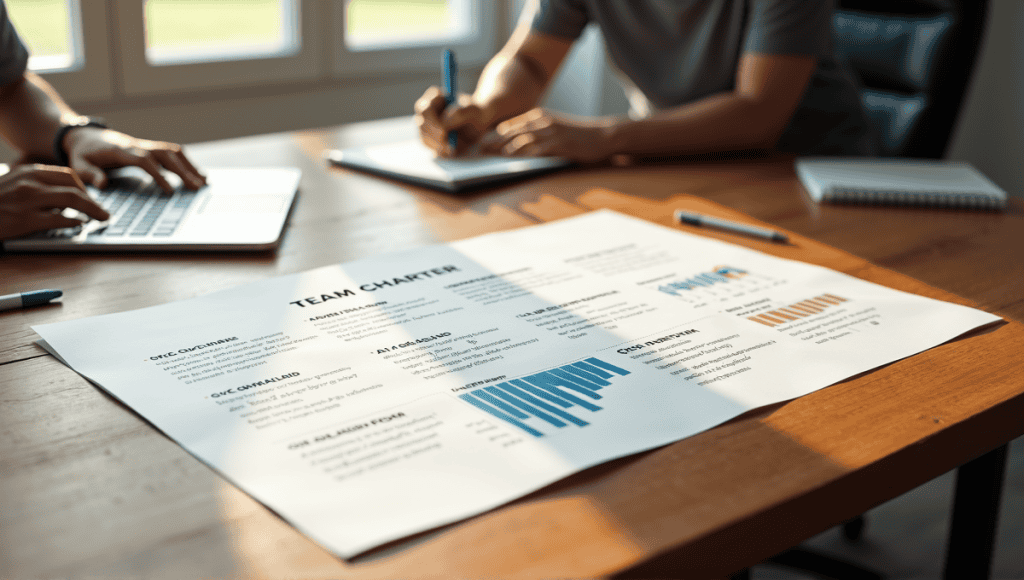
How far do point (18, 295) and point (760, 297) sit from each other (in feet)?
2.08

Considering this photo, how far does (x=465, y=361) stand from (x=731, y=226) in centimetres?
47

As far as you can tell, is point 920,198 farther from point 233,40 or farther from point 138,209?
point 233,40

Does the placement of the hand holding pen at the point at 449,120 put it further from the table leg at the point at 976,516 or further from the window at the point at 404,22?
the window at the point at 404,22

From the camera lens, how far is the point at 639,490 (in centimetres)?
45

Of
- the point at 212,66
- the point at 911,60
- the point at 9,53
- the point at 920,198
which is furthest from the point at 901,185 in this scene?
the point at 212,66

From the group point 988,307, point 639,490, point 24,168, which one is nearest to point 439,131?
point 24,168

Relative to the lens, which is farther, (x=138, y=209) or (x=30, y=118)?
(x=30, y=118)

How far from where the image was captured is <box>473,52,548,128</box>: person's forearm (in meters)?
1.47

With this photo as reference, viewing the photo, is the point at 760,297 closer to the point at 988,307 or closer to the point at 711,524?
the point at 988,307

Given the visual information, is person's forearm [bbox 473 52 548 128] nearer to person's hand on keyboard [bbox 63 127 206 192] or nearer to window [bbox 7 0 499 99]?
person's hand on keyboard [bbox 63 127 206 192]

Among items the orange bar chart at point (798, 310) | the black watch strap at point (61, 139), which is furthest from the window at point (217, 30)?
the orange bar chart at point (798, 310)

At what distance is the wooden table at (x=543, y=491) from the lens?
39cm

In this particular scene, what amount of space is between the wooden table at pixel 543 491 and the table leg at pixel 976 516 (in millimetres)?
196

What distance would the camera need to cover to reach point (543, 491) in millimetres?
446
